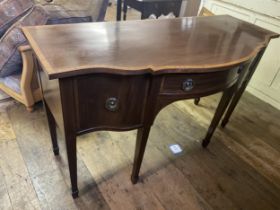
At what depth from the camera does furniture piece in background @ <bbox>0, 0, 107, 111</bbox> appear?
54.3 inches

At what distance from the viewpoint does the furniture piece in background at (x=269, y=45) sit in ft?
6.59

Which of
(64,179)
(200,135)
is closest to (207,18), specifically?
(200,135)

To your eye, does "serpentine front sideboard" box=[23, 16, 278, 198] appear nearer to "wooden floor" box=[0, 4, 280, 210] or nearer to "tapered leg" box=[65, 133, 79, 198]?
"tapered leg" box=[65, 133, 79, 198]

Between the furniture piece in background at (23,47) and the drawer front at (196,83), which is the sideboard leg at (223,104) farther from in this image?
the furniture piece in background at (23,47)

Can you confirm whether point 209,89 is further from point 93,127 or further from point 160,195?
point 160,195

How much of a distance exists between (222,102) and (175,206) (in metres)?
0.68

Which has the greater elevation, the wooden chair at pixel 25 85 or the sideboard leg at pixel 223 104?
the sideboard leg at pixel 223 104

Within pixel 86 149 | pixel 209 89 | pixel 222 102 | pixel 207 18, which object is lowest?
pixel 86 149

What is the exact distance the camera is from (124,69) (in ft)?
2.53

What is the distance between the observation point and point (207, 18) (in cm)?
147

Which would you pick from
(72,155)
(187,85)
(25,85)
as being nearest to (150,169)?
(72,155)

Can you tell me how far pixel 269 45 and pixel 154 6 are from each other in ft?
4.32

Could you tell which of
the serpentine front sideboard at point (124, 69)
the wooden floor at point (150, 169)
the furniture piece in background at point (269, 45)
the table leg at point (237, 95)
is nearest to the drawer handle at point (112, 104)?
the serpentine front sideboard at point (124, 69)

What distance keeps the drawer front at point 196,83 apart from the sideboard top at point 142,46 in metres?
0.06
